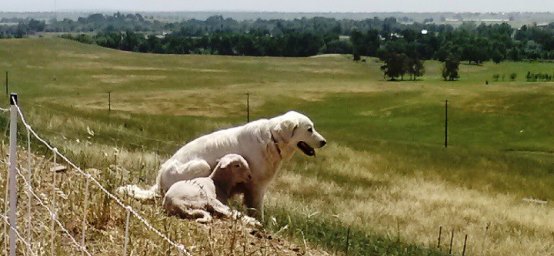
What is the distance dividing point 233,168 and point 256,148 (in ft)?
1.37

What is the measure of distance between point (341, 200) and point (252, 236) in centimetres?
956

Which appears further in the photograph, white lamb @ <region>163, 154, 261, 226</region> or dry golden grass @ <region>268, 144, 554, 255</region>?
dry golden grass @ <region>268, 144, 554, 255</region>

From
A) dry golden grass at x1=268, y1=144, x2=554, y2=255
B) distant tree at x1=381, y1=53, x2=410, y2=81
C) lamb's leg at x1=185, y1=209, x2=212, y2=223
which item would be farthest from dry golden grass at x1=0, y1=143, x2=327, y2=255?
distant tree at x1=381, y1=53, x2=410, y2=81

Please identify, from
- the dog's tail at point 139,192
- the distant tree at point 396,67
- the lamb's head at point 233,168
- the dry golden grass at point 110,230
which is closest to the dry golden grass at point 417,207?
the lamb's head at point 233,168

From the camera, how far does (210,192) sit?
9.90m

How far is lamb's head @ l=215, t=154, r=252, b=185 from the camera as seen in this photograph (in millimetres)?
10219

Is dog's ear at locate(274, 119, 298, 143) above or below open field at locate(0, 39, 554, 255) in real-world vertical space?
above

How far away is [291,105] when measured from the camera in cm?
7950

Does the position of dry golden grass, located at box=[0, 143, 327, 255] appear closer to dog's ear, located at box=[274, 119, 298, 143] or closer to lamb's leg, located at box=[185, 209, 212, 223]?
lamb's leg, located at box=[185, 209, 212, 223]

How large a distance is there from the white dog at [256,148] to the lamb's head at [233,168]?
16 centimetres

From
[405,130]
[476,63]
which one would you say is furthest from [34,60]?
[476,63]

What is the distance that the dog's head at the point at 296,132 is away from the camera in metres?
10.5

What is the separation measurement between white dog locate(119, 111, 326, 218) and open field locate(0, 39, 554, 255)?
49cm

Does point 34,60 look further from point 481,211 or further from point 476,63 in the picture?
point 481,211
